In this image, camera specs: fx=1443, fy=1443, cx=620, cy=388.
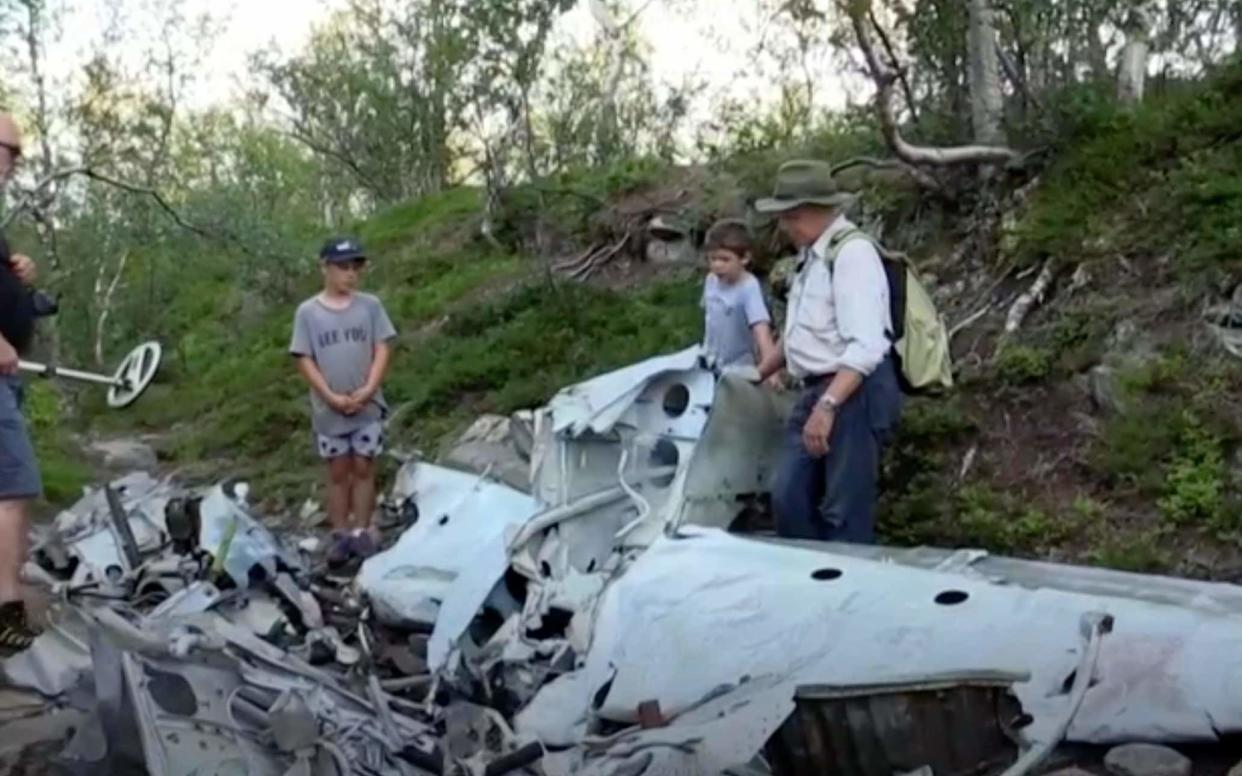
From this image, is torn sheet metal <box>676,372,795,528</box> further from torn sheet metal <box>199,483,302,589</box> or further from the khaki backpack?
torn sheet metal <box>199,483,302,589</box>

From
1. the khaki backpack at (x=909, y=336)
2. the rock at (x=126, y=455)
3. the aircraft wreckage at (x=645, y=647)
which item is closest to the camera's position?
the aircraft wreckage at (x=645, y=647)

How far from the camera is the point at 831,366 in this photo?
5.21 m

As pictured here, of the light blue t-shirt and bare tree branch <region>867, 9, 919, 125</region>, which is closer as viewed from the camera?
the light blue t-shirt

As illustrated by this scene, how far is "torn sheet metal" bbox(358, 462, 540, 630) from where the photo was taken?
5.91 metres

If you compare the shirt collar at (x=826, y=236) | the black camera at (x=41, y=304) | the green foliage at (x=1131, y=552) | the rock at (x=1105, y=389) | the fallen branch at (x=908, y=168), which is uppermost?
the fallen branch at (x=908, y=168)

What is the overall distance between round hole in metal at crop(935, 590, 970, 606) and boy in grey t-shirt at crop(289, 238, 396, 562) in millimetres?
3847

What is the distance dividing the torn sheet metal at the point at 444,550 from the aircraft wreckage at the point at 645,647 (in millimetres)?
16

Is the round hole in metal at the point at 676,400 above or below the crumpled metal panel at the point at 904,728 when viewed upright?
above

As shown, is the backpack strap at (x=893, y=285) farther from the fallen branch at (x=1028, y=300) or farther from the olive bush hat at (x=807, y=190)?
the fallen branch at (x=1028, y=300)

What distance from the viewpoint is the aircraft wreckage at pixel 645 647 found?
3.69 m

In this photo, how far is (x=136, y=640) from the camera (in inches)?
163

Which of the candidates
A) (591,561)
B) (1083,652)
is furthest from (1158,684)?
(591,561)

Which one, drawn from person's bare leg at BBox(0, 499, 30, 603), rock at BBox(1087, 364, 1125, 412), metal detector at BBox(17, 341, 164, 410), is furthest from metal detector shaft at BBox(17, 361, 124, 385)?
rock at BBox(1087, 364, 1125, 412)

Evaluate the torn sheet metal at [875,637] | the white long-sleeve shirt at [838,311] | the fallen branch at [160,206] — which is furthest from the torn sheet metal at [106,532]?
the fallen branch at [160,206]
